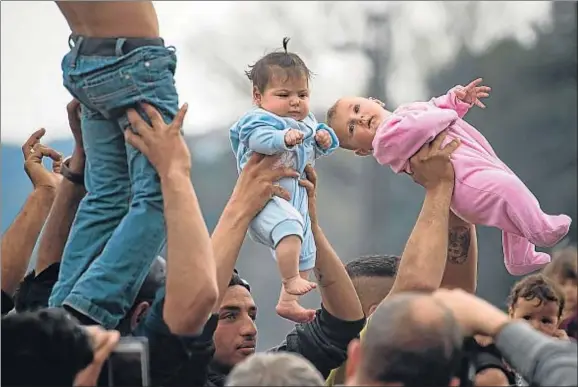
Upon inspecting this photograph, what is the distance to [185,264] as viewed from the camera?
4.36 metres

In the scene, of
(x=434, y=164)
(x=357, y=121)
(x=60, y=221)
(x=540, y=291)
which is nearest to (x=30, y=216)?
(x=60, y=221)

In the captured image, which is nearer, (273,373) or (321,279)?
(273,373)

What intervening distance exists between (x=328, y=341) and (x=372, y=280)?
557 millimetres

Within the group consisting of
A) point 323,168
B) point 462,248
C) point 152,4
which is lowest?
point 323,168

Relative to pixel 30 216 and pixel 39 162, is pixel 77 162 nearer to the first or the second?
pixel 30 216

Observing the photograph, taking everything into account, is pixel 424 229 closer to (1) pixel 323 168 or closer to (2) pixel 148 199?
(2) pixel 148 199

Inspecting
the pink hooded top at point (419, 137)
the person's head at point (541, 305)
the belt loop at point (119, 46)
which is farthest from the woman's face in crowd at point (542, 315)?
the belt loop at point (119, 46)

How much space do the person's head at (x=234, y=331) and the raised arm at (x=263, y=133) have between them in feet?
1.68

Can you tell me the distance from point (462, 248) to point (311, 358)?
0.65 metres

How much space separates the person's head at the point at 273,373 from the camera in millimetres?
3965

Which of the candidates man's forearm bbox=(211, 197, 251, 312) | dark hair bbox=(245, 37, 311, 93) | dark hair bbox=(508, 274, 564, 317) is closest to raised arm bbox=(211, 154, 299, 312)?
man's forearm bbox=(211, 197, 251, 312)

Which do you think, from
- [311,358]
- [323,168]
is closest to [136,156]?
[311,358]

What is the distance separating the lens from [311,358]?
17.7 feet

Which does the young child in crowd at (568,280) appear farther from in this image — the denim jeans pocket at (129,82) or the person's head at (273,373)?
the denim jeans pocket at (129,82)
